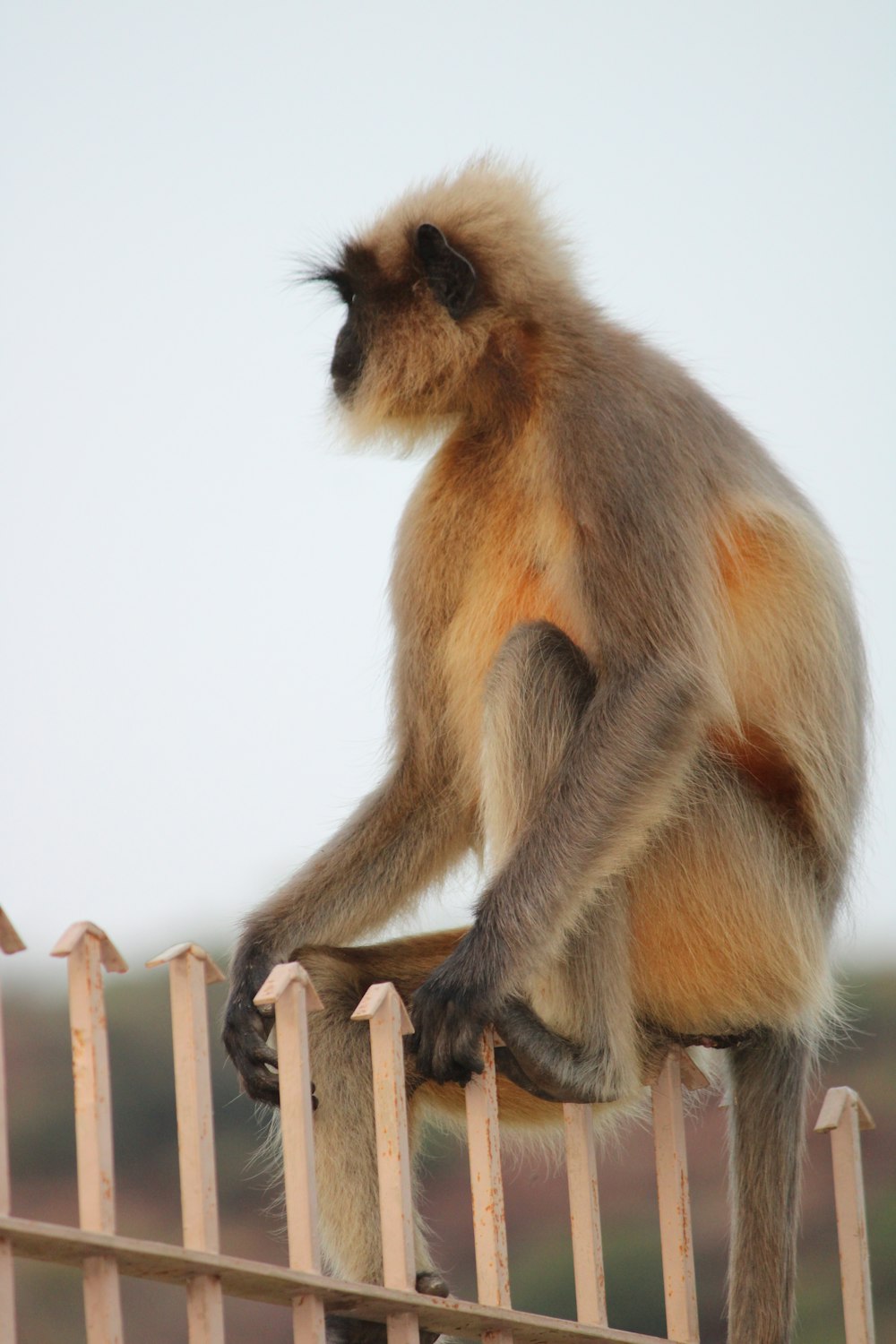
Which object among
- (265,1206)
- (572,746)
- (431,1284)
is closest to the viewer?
(431,1284)

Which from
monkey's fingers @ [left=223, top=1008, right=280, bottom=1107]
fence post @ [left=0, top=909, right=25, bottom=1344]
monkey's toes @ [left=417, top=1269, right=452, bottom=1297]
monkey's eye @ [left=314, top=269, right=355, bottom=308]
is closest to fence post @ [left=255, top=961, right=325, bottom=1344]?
fence post @ [left=0, top=909, right=25, bottom=1344]

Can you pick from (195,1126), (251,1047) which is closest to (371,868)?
(251,1047)

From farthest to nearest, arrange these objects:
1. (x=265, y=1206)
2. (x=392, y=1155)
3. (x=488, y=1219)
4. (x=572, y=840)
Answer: (x=265, y=1206) < (x=572, y=840) < (x=488, y=1219) < (x=392, y=1155)

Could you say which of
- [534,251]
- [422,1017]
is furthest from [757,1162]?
[534,251]

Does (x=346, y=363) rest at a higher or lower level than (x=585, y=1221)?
higher

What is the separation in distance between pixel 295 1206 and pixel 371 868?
5.70ft

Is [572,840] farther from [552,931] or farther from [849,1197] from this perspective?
[849,1197]

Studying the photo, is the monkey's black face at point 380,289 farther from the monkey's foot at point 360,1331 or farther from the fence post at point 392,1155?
the monkey's foot at point 360,1331

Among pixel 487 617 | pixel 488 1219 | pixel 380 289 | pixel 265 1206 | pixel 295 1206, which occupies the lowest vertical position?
pixel 265 1206

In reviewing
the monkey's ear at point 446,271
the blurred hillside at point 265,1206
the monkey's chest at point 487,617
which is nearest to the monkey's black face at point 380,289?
the monkey's ear at point 446,271

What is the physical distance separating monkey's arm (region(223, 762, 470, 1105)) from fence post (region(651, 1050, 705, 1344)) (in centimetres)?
94

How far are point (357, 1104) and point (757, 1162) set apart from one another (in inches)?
31.7

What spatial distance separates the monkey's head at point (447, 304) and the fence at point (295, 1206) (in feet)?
5.20

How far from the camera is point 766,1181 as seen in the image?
3512 mm
